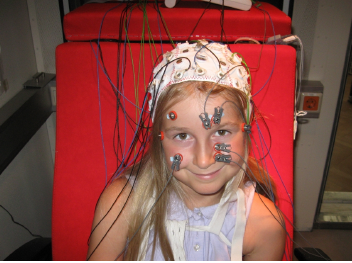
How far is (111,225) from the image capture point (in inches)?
37.0

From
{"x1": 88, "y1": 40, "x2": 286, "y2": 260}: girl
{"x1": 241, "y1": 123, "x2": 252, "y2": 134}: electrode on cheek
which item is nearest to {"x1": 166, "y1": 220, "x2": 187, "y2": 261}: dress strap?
{"x1": 88, "y1": 40, "x2": 286, "y2": 260}: girl

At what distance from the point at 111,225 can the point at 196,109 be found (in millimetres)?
467

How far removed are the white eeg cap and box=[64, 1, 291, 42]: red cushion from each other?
24 cm

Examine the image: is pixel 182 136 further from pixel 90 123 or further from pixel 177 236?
pixel 90 123

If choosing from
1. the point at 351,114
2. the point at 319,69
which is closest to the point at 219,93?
the point at 319,69

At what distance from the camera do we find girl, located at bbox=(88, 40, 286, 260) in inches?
32.3

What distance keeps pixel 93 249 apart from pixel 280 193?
2.27 ft

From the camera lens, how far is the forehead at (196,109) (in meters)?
0.75

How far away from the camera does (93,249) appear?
3.10ft

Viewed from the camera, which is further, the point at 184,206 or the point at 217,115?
the point at 184,206

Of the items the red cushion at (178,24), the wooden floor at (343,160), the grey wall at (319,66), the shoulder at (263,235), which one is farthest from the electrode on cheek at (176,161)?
the wooden floor at (343,160)

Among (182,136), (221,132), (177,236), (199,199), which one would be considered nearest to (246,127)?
(221,132)

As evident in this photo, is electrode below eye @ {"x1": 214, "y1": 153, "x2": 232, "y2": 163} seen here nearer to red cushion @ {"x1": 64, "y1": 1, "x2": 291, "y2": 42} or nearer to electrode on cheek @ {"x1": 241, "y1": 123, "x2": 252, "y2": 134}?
electrode on cheek @ {"x1": 241, "y1": 123, "x2": 252, "y2": 134}

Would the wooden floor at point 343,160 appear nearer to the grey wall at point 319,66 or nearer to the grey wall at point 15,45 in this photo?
the grey wall at point 319,66
